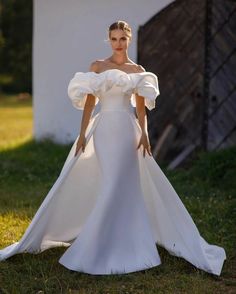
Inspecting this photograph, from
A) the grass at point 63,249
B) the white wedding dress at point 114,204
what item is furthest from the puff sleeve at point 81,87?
the grass at point 63,249

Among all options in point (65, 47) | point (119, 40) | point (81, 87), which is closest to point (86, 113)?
point (81, 87)

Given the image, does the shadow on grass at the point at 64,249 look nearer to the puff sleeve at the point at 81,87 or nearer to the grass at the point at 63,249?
the grass at the point at 63,249

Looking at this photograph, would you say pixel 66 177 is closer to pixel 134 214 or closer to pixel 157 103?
pixel 134 214

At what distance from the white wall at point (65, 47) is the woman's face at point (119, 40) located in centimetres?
Answer: 563

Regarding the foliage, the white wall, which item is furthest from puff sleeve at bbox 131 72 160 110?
the foliage

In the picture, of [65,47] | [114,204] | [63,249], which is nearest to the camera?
[114,204]

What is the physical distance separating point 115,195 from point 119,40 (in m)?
1.24

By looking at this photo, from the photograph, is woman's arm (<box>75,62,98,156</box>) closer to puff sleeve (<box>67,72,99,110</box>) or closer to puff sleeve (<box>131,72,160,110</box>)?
→ puff sleeve (<box>67,72,99,110</box>)

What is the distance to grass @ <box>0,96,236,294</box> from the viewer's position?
4.82 metres

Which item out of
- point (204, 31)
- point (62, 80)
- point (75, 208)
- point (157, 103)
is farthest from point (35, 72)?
point (75, 208)

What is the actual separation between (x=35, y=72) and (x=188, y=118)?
135 inches

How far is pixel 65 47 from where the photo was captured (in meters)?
11.7

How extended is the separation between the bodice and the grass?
1.35 meters

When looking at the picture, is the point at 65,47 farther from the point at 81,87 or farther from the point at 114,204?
the point at 114,204
